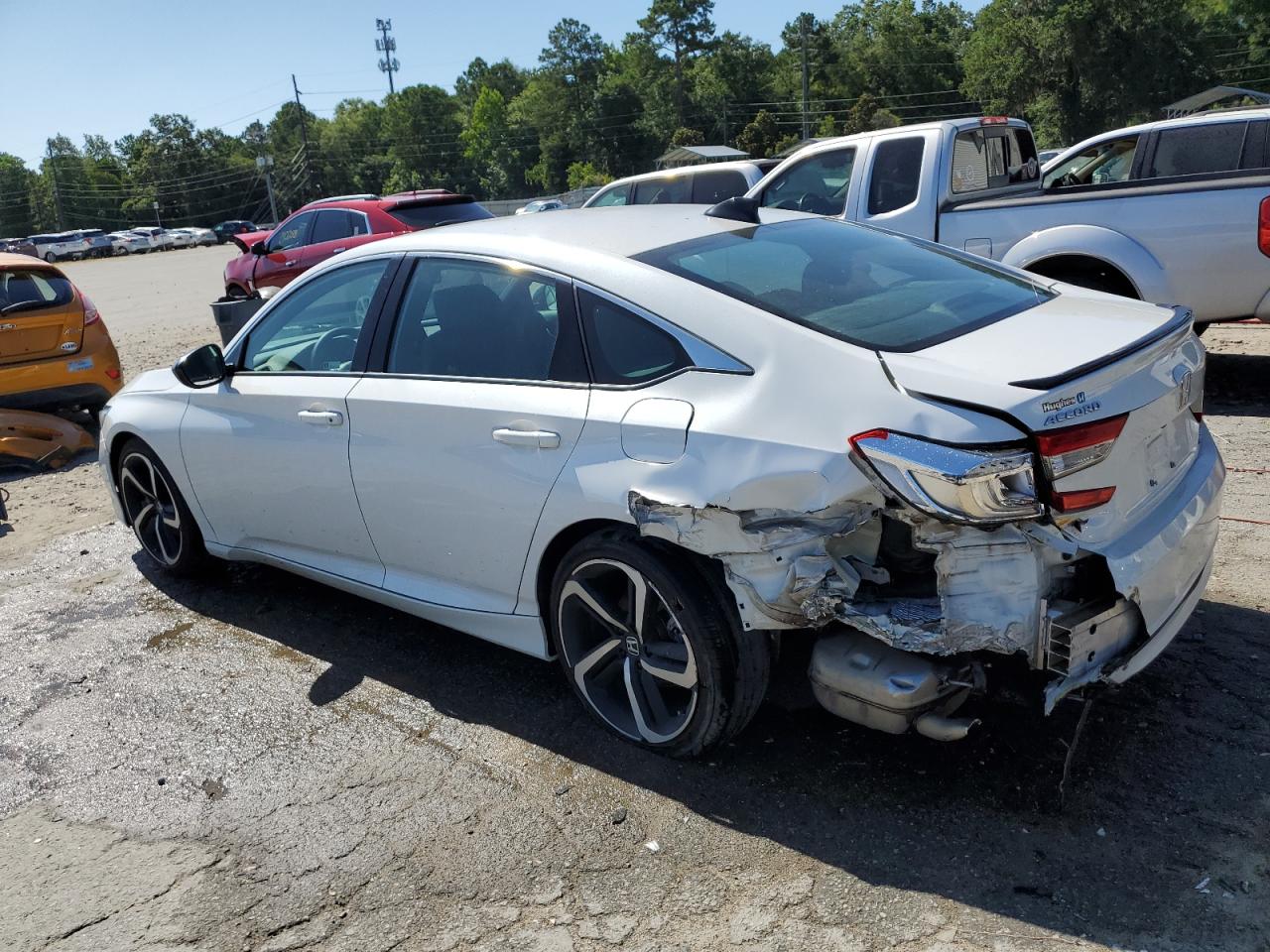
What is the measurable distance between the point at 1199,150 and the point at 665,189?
5.75 meters

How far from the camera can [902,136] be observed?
26.8 feet

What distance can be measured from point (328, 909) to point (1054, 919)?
1906 millimetres

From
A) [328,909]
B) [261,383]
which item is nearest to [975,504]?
[328,909]

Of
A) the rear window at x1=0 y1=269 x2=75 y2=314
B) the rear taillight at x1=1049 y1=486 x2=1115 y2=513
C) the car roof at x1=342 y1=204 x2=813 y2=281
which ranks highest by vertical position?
the car roof at x1=342 y1=204 x2=813 y2=281

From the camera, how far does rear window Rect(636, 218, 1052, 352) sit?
3.09 metres

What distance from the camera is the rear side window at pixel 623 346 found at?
314 cm

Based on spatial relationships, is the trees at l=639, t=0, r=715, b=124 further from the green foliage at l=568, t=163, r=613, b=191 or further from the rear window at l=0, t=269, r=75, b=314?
the rear window at l=0, t=269, r=75, b=314

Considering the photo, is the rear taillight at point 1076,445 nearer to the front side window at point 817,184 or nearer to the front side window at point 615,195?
the front side window at point 817,184

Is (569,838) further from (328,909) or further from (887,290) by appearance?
(887,290)

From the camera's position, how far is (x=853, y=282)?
346 centimetres

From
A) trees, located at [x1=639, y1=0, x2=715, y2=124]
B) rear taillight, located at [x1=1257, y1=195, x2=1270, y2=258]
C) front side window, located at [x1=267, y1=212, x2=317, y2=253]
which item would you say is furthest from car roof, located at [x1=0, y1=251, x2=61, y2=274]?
trees, located at [x1=639, y1=0, x2=715, y2=124]

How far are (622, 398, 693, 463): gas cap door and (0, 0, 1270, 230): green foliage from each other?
63064 millimetres

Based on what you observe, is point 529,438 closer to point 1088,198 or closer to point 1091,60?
point 1088,198

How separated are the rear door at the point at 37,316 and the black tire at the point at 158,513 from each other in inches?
162
